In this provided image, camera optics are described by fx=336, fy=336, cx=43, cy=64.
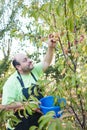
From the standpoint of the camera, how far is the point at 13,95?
2.62 m

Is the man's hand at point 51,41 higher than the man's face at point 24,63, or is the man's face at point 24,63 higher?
the man's hand at point 51,41

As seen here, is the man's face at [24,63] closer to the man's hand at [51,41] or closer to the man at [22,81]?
the man at [22,81]

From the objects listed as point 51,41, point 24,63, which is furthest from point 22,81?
point 51,41

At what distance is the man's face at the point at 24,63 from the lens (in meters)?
2.67

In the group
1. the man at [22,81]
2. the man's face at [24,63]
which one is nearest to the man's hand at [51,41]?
the man at [22,81]

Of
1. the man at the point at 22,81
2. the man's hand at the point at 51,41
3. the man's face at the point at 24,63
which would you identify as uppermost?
the man's hand at the point at 51,41

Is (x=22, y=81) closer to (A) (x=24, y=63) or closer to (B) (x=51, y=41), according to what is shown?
(A) (x=24, y=63)

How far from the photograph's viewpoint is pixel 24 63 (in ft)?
8.81

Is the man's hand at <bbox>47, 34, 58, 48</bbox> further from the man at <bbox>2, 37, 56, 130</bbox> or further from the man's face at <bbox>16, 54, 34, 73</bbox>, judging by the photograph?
the man's face at <bbox>16, 54, 34, 73</bbox>

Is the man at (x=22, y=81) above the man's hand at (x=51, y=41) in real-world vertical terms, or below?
below

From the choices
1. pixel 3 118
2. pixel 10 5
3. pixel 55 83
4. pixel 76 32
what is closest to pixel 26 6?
pixel 76 32

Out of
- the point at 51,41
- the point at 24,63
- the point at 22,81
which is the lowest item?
the point at 22,81

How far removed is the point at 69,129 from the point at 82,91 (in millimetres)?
415

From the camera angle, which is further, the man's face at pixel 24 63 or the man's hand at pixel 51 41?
the man's face at pixel 24 63
